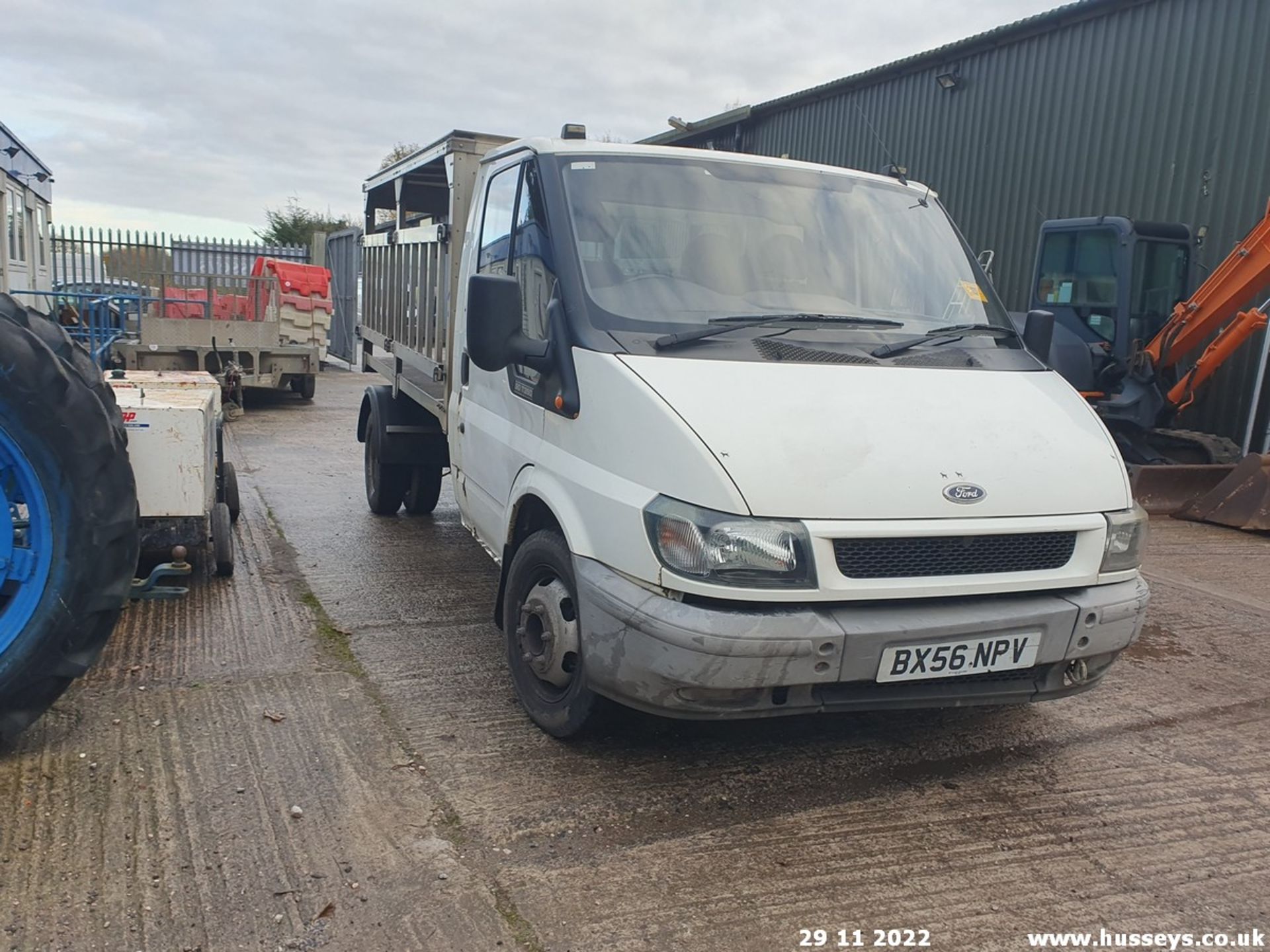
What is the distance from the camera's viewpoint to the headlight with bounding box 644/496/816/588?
2.96 meters

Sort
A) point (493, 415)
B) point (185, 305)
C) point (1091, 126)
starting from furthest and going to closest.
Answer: point (185, 305) → point (1091, 126) → point (493, 415)

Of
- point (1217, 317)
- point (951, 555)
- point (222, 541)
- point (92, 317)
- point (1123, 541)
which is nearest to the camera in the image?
point (951, 555)

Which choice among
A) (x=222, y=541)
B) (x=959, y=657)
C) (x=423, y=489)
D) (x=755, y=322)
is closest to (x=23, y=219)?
(x=423, y=489)

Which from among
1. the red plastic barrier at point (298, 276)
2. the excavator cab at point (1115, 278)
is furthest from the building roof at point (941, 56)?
the red plastic barrier at point (298, 276)

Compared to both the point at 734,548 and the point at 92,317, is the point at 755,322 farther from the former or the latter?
the point at 92,317

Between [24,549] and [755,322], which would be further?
[755,322]

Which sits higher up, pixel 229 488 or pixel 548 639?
pixel 548 639

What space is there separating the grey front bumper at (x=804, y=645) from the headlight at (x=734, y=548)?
0.34 ft

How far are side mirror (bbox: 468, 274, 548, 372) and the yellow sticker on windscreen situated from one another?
1843 mm

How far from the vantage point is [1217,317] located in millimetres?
9391

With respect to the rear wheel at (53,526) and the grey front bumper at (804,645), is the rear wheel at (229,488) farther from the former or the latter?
the grey front bumper at (804,645)

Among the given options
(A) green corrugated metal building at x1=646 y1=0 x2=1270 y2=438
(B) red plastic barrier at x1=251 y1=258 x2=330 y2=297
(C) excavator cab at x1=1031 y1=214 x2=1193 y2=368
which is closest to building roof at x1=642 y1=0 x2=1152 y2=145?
(A) green corrugated metal building at x1=646 y1=0 x2=1270 y2=438

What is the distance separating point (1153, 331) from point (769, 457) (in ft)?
28.8

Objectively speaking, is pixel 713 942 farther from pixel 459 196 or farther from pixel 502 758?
pixel 459 196
